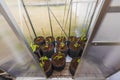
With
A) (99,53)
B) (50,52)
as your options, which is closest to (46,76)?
(50,52)

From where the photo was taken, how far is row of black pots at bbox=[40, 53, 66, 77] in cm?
150

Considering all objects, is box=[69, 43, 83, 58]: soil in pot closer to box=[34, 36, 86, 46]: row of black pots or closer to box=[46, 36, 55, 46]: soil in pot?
box=[34, 36, 86, 46]: row of black pots

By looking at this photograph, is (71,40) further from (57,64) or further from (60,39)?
(57,64)

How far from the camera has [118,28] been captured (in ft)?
2.36

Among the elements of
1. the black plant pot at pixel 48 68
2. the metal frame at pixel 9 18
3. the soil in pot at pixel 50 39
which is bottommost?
the black plant pot at pixel 48 68

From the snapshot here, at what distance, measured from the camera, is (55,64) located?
Answer: 151 cm

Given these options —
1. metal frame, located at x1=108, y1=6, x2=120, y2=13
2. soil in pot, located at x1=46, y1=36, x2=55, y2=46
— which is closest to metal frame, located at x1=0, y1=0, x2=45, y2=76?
metal frame, located at x1=108, y1=6, x2=120, y2=13

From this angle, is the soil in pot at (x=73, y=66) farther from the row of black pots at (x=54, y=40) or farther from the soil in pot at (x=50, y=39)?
the soil in pot at (x=50, y=39)

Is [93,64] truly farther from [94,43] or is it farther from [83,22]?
[83,22]

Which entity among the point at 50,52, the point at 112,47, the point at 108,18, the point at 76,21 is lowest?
the point at 50,52

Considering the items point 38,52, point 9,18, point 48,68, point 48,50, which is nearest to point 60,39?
point 48,50

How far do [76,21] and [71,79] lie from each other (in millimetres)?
800

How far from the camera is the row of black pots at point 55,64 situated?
150 cm

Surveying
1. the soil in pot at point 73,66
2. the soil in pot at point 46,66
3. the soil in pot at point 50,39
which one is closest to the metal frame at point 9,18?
the soil in pot at point 46,66
